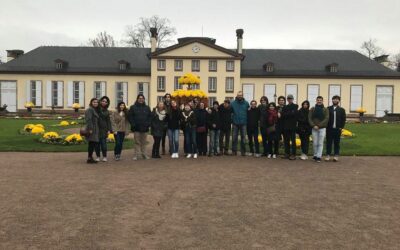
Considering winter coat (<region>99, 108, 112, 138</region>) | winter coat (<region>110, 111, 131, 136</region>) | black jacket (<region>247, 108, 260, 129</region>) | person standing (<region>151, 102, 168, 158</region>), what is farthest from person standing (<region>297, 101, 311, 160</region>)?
winter coat (<region>99, 108, 112, 138</region>)

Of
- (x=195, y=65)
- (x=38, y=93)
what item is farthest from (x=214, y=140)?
(x=38, y=93)

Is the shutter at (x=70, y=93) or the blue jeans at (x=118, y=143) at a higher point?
the shutter at (x=70, y=93)

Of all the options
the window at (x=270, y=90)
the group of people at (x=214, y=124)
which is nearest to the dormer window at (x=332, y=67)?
the window at (x=270, y=90)

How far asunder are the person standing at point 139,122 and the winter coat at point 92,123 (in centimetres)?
110

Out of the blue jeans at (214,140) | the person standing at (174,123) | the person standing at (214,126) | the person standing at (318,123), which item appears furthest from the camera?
the blue jeans at (214,140)

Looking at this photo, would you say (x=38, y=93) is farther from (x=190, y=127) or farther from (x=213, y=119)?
(x=213, y=119)

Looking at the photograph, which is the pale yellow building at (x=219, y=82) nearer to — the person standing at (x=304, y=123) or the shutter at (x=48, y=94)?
the shutter at (x=48, y=94)

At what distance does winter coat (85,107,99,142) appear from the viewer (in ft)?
34.0

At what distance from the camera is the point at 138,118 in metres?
11.3

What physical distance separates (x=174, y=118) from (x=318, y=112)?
13.5ft

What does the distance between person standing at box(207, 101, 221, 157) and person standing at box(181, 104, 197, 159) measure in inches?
19.0

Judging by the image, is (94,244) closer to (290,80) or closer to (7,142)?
(7,142)

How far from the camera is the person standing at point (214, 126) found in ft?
39.6

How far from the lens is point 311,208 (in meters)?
5.93
